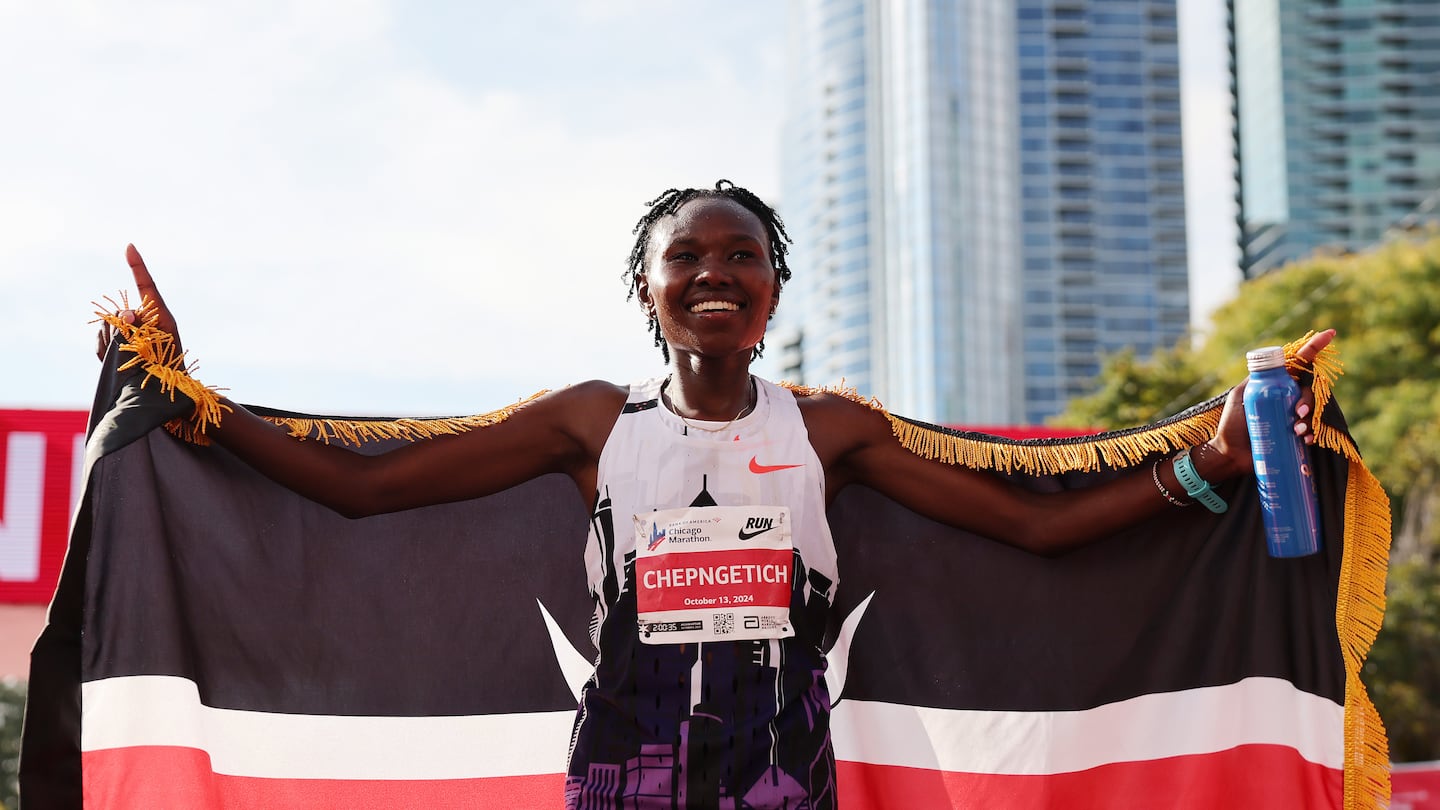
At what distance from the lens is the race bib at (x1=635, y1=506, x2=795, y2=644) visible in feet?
10.3

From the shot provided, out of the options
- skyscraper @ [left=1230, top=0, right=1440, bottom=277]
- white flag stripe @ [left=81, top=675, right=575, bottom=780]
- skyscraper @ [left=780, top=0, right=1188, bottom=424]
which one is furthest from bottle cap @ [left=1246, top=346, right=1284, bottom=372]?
skyscraper @ [left=1230, top=0, right=1440, bottom=277]

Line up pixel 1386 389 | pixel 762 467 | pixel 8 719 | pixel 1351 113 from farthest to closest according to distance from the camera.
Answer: pixel 1351 113, pixel 8 719, pixel 1386 389, pixel 762 467

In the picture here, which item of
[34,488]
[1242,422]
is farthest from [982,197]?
[1242,422]

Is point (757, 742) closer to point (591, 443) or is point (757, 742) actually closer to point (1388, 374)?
point (591, 443)

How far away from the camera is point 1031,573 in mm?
4055

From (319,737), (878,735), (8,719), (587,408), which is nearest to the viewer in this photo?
(587,408)

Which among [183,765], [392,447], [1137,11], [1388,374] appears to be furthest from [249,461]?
[1137,11]

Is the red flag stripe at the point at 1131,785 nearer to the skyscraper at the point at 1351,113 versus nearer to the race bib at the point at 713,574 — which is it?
the race bib at the point at 713,574

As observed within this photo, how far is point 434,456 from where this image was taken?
11.5 ft

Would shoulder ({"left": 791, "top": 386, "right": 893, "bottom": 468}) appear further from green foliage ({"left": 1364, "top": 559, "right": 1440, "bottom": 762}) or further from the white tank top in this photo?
green foliage ({"left": 1364, "top": 559, "right": 1440, "bottom": 762})

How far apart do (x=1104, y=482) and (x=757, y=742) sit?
55.8 inches

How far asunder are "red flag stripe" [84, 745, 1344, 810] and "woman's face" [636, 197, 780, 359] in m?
1.65

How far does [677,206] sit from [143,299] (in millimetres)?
1405

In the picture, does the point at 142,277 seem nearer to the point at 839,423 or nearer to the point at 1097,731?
the point at 839,423
